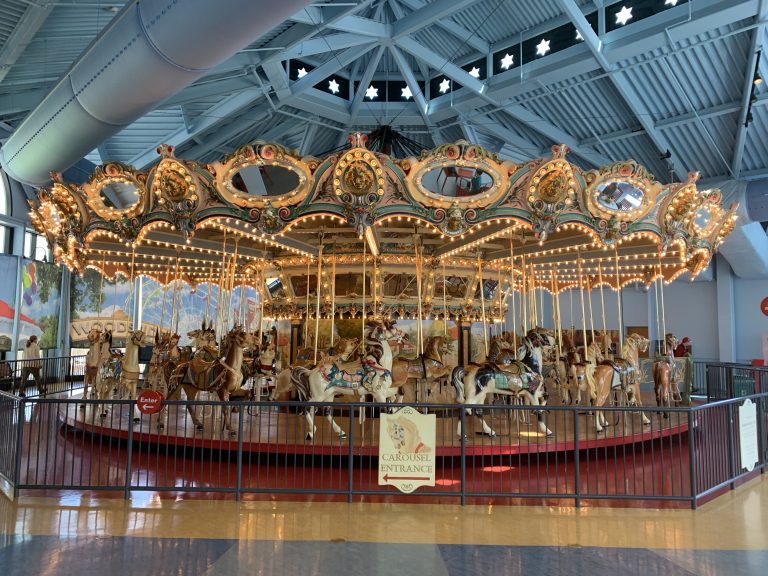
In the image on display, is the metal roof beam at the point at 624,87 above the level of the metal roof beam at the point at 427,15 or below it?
below

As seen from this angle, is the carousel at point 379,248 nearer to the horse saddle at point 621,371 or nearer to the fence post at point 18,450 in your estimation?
the horse saddle at point 621,371

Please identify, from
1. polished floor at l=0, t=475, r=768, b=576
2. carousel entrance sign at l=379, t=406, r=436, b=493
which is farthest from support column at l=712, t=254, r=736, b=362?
carousel entrance sign at l=379, t=406, r=436, b=493

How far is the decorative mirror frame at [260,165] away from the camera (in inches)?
287

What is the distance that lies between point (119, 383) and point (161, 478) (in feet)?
12.9

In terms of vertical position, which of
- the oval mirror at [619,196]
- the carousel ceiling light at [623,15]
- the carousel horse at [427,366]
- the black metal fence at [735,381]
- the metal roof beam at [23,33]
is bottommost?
the black metal fence at [735,381]

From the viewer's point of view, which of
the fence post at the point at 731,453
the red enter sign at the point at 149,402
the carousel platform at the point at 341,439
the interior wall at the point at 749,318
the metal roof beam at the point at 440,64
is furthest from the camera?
the interior wall at the point at 749,318

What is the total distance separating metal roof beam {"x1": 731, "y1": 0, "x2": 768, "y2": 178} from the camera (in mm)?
10335

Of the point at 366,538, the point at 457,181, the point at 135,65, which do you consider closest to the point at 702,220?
the point at 457,181

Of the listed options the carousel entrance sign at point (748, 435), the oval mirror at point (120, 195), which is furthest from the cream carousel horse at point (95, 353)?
the carousel entrance sign at point (748, 435)

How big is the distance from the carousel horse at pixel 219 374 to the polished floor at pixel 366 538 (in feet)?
8.15

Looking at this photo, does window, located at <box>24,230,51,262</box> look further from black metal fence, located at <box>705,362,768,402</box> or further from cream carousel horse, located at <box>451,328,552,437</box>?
black metal fence, located at <box>705,362,768,402</box>

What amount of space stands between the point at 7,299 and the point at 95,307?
153 inches

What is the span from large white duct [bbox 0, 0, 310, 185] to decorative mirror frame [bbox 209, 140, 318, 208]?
106 centimetres

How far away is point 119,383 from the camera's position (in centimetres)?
947
